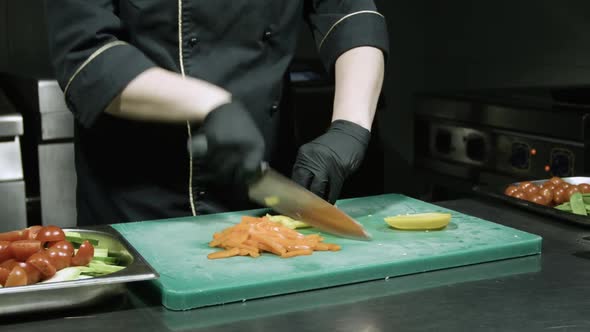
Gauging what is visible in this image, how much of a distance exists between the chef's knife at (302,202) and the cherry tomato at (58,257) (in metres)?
0.32

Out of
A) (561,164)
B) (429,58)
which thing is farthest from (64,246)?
(429,58)

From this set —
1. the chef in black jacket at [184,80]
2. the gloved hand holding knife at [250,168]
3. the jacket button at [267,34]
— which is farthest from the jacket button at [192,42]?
the gloved hand holding knife at [250,168]

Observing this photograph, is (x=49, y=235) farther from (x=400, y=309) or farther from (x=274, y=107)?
(x=274, y=107)

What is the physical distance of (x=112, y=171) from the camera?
1.75 meters

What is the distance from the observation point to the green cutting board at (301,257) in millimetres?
1188

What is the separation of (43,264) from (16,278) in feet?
0.14

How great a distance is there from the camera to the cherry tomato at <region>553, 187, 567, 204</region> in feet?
5.71

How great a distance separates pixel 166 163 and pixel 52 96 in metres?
1.01

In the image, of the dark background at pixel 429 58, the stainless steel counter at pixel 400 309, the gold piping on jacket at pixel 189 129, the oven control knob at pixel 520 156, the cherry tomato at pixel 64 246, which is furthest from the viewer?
the dark background at pixel 429 58

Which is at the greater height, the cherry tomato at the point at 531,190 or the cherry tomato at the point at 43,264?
the cherry tomato at the point at 43,264

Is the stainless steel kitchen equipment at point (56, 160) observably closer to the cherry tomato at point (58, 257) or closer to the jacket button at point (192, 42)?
the jacket button at point (192, 42)

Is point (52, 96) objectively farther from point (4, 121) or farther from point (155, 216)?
point (155, 216)

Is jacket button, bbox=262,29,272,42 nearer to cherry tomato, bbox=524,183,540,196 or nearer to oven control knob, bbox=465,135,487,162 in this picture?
cherry tomato, bbox=524,183,540,196

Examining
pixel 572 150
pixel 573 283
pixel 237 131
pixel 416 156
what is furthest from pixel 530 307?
pixel 416 156
